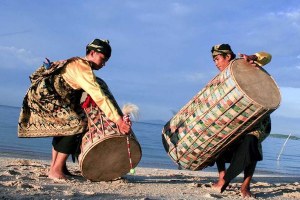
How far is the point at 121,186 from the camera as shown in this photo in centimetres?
439

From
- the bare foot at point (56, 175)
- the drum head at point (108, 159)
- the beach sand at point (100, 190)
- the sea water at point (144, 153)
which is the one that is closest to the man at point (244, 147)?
the beach sand at point (100, 190)

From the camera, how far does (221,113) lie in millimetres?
4219

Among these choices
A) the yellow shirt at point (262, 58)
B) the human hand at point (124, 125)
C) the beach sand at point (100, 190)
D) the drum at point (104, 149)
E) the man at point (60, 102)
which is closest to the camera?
the beach sand at point (100, 190)

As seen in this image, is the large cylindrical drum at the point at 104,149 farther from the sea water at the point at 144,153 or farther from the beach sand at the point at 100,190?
the sea water at the point at 144,153

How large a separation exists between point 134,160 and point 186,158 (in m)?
0.64

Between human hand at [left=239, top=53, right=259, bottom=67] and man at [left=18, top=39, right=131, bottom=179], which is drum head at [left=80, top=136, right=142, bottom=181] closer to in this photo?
man at [left=18, top=39, right=131, bottom=179]

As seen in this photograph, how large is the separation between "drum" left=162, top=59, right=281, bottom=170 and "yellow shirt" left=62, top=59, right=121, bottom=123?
96 cm

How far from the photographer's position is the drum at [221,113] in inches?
161

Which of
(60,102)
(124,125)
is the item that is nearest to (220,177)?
(124,125)

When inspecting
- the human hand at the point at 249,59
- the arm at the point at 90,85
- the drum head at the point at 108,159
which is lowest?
the drum head at the point at 108,159

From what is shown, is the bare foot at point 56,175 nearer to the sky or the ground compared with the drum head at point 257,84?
nearer to the ground

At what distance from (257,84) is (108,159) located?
1766mm

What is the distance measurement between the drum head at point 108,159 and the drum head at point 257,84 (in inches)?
50.7

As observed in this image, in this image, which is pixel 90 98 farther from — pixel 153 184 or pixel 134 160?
pixel 153 184
